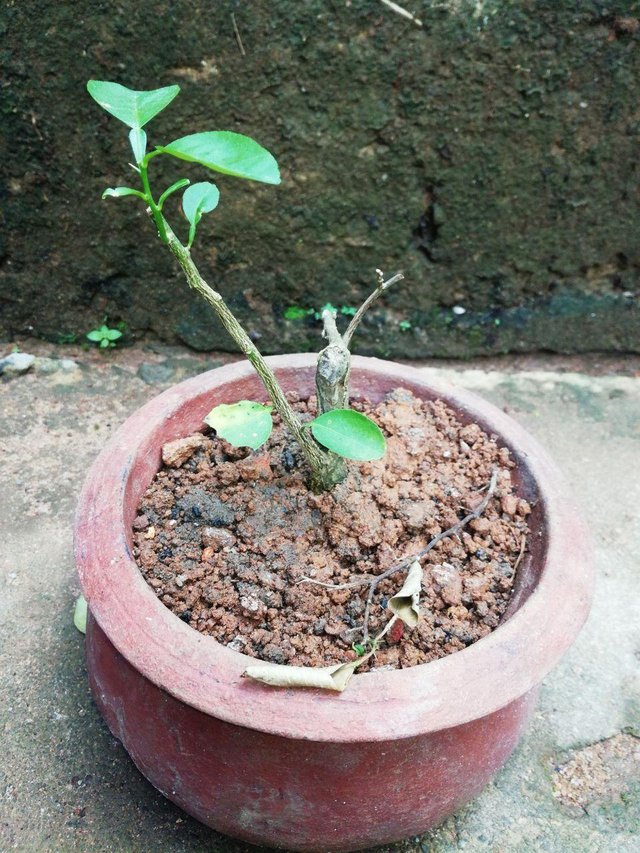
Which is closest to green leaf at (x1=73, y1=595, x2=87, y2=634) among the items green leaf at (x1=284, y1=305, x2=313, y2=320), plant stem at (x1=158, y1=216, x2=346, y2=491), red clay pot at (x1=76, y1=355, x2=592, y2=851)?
red clay pot at (x1=76, y1=355, x2=592, y2=851)

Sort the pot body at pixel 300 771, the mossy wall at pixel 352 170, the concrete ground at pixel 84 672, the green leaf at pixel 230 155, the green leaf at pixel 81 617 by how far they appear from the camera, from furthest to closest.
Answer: the mossy wall at pixel 352 170
the green leaf at pixel 81 617
the concrete ground at pixel 84 672
the pot body at pixel 300 771
the green leaf at pixel 230 155

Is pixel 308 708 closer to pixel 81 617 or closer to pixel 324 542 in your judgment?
pixel 324 542

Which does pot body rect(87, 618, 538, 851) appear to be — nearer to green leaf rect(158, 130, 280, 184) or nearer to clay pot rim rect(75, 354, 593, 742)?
clay pot rim rect(75, 354, 593, 742)

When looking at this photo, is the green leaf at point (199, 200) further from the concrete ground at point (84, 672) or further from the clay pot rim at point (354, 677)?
the concrete ground at point (84, 672)

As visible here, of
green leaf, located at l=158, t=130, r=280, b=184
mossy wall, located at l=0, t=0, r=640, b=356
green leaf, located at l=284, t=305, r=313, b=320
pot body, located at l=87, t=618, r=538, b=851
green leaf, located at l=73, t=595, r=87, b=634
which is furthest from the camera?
green leaf, located at l=284, t=305, r=313, b=320

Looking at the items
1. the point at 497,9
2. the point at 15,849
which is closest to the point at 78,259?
the point at 497,9

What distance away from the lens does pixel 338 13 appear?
1791 millimetres

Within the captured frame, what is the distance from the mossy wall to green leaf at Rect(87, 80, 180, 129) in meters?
1.08

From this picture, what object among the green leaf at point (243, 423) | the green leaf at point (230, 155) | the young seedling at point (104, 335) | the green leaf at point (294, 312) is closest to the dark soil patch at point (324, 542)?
the green leaf at point (243, 423)

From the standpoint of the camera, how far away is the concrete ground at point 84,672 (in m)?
1.23

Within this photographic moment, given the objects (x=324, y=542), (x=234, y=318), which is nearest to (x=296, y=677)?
(x=324, y=542)

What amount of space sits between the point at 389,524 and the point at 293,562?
0.17m

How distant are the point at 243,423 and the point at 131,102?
1.45ft

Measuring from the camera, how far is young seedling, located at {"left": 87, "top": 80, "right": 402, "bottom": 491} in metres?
0.82
